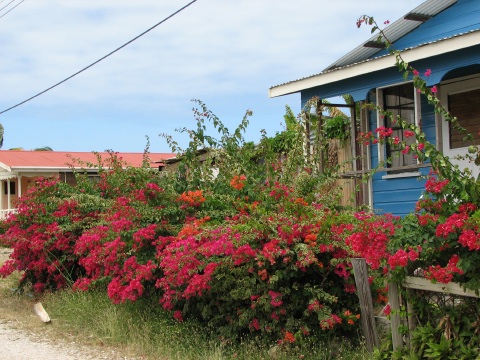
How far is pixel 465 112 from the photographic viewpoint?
9992 millimetres

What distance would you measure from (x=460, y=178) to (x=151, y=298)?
15.3ft

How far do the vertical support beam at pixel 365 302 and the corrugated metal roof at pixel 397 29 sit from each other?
6471 mm

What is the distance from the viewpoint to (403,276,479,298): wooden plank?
4355 mm

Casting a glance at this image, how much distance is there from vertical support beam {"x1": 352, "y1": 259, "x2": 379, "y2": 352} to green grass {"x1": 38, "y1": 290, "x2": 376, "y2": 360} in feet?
0.41

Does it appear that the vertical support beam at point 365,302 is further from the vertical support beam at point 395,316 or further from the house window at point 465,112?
the house window at point 465,112

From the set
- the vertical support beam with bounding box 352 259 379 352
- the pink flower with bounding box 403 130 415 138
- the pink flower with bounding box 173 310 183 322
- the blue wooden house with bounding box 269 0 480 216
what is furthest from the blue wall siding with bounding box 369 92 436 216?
the pink flower with bounding box 403 130 415 138

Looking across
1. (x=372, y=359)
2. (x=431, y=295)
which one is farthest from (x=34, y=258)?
(x=431, y=295)

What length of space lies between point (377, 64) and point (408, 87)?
1127 millimetres

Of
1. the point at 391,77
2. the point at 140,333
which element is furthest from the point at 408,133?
the point at 391,77

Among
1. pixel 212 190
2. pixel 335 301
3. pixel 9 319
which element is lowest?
pixel 9 319

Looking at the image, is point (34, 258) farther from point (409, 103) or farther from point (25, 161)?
point (25, 161)

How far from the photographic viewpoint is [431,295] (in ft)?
15.8

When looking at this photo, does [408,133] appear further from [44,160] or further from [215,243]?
[44,160]

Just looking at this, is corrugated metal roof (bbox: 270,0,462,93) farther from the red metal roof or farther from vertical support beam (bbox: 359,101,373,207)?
the red metal roof
